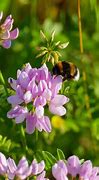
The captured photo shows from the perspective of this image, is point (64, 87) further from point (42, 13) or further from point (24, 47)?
point (42, 13)

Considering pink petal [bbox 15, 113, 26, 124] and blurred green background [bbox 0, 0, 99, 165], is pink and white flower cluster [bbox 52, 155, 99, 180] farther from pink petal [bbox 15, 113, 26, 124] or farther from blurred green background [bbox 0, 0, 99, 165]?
blurred green background [bbox 0, 0, 99, 165]

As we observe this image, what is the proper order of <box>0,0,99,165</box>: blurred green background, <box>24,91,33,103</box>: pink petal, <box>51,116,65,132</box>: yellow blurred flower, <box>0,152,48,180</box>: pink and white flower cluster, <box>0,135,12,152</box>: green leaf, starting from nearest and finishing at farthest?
<box>0,152,48,180</box>: pink and white flower cluster < <box>24,91,33,103</box>: pink petal < <box>0,135,12,152</box>: green leaf < <box>0,0,99,165</box>: blurred green background < <box>51,116,65,132</box>: yellow blurred flower

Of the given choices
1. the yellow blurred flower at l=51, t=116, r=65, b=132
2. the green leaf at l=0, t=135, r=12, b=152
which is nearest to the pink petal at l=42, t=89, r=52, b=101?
the green leaf at l=0, t=135, r=12, b=152

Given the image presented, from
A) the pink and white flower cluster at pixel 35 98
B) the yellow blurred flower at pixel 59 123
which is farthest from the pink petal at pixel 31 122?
the yellow blurred flower at pixel 59 123

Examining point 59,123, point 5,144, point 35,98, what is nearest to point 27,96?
point 35,98

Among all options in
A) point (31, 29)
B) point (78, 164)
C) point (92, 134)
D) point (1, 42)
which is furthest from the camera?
point (31, 29)

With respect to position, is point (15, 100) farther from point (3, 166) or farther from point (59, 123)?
point (59, 123)

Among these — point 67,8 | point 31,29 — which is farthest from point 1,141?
point 67,8
